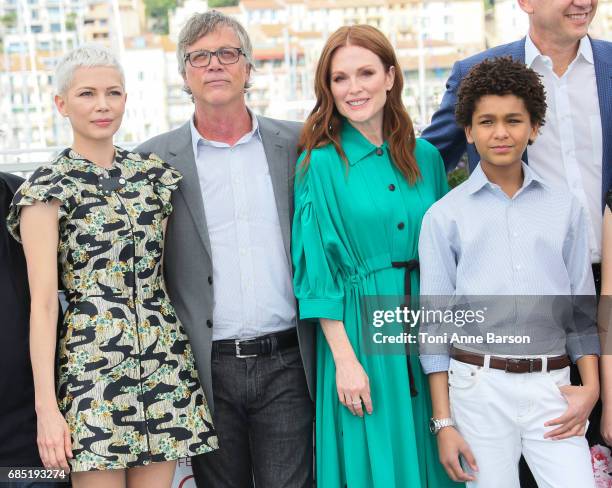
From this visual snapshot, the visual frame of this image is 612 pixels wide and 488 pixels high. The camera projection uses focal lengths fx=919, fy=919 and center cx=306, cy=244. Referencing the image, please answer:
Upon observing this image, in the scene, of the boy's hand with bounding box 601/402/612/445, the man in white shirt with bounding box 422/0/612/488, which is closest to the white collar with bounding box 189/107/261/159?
the man in white shirt with bounding box 422/0/612/488

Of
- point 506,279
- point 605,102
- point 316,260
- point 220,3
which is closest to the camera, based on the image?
point 506,279

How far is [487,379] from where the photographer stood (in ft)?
8.87

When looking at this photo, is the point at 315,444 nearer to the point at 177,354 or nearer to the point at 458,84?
the point at 177,354

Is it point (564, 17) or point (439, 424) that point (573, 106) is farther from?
point (439, 424)

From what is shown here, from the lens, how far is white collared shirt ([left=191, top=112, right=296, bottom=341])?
3010 mm

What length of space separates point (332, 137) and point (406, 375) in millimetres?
816

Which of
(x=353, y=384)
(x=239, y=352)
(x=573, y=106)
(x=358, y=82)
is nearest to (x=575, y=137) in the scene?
(x=573, y=106)

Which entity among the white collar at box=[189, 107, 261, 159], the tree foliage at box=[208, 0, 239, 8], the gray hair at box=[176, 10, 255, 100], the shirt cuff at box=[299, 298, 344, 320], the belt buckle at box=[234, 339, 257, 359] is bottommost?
the belt buckle at box=[234, 339, 257, 359]

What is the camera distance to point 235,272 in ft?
9.92

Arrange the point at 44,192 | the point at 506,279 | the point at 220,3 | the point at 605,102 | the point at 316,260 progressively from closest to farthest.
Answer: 1. the point at 44,192
2. the point at 506,279
3. the point at 316,260
4. the point at 605,102
5. the point at 220,3

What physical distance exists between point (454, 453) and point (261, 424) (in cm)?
68

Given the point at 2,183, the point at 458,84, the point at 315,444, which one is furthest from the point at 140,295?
the point at 458,84

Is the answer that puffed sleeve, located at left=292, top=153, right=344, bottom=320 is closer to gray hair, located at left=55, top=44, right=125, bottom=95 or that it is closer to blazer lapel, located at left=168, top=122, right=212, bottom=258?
blazer lapel, located at left=168, top=122, right=212, bottom=258

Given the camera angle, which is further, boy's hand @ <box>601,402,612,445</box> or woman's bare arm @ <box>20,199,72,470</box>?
boy's hand @ <box>601,402,612,445</box>
